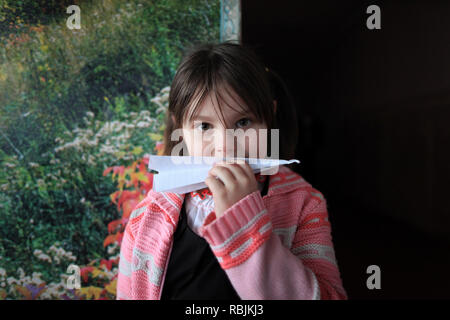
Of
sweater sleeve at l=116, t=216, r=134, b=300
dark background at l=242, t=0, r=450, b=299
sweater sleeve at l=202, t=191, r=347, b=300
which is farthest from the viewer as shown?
dark background at l=242, t=0, r=450, b=299

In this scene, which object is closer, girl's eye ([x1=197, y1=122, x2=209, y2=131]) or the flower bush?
girl's eye ([x1=197, y1=122, x2=209, y2=131])

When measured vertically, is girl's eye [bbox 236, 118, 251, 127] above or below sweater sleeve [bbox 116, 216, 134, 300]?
above

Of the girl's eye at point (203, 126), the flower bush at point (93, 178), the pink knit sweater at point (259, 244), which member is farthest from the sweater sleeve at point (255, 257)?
A: the flower bush at point (93, 178)

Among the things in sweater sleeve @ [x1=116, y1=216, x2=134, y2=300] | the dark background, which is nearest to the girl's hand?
sweater sleeve @ [x1=116, y1=216, x2=134, y2=300]

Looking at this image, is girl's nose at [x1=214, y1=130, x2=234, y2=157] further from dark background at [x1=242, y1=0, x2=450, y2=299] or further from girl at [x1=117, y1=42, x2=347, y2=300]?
dark background at [x1=242, y1=0, x2=450, y2=299]

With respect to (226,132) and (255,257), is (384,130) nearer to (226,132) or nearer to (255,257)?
(226,132)

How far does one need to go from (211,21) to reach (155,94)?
357mm

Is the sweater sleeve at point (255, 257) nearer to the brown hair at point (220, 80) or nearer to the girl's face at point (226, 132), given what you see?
the girl's face at point (226, 132)

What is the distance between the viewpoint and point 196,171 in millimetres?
763

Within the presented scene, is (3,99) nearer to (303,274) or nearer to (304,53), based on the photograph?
(303,274)

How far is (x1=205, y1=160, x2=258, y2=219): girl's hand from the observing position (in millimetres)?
697

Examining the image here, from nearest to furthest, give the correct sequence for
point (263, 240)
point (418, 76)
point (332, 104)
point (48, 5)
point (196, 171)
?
1. point (263, 240)
2. point (196, 171)
3. point (48, 5)
4. point (418, 76)
5. point (332, 104)

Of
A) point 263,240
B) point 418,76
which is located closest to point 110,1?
point 263,240

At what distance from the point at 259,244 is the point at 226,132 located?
1.01 ft
